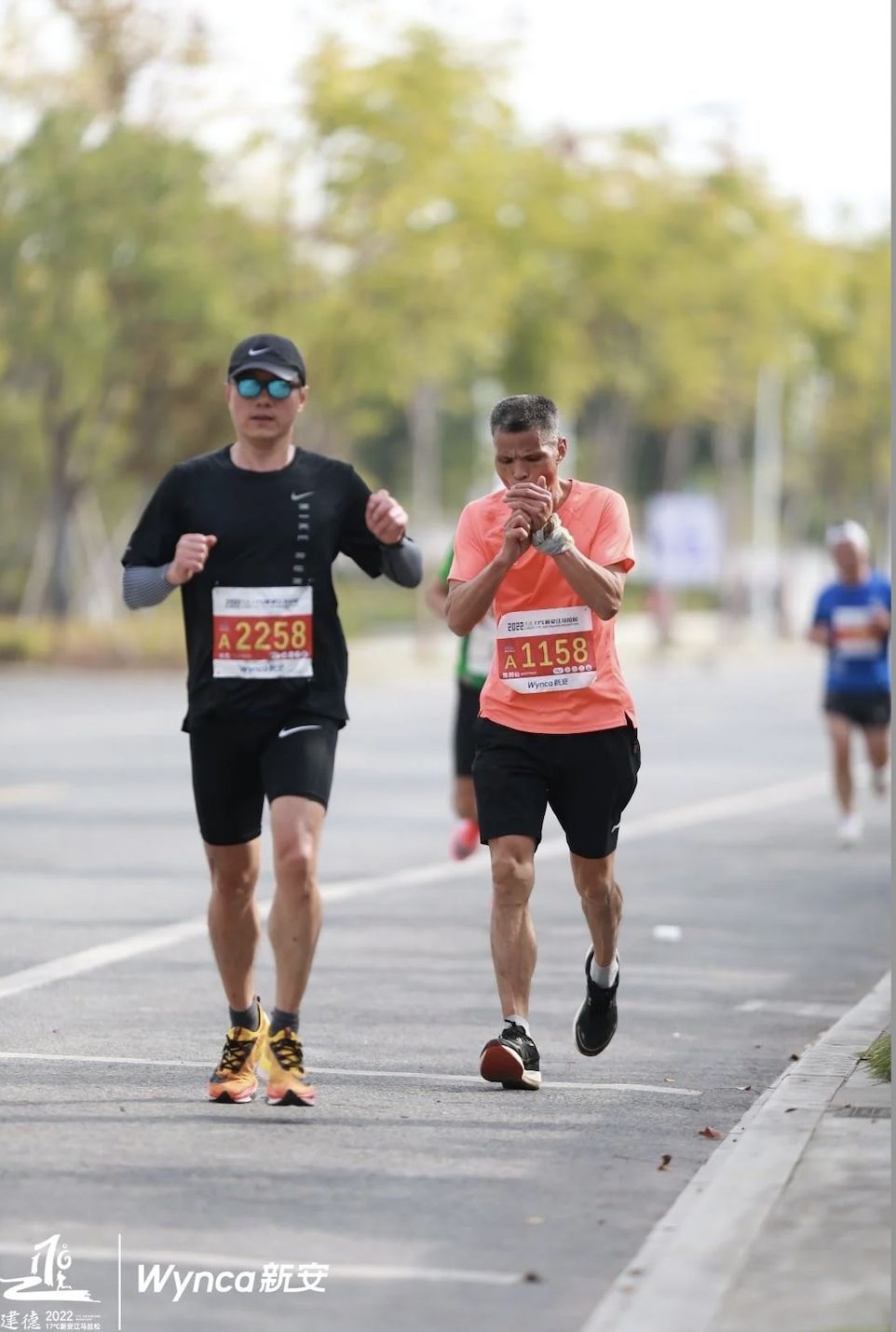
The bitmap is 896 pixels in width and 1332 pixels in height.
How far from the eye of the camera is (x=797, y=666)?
52625mm

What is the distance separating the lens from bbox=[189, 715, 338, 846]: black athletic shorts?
739 cm

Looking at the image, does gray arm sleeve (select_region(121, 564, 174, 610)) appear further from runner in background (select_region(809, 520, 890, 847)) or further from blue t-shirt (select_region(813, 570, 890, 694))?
blue t-shirt (select_region(813, 570, 890, 694))

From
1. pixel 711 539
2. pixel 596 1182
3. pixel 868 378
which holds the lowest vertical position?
pixel 596 1182

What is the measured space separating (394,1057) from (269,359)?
2218 mm

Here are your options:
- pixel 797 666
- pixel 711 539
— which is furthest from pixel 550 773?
pixel 711 539

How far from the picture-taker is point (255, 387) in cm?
→ 742

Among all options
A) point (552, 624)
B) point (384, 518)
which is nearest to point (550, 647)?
point (552, 624)

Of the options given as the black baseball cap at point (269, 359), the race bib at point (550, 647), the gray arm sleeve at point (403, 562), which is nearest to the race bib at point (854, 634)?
the race bib at point (550, 647)

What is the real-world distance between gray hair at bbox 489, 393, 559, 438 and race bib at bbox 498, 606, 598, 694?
54 centimetres

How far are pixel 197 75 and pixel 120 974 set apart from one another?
37.5m

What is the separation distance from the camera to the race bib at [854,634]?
16.7 meters

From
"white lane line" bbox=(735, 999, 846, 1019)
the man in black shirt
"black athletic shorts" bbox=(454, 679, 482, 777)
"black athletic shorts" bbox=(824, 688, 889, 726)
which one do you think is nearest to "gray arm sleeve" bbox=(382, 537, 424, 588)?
the man in black shirt

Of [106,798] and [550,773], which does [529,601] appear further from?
[106,798]

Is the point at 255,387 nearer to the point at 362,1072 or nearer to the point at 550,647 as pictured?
the point at 550,647
